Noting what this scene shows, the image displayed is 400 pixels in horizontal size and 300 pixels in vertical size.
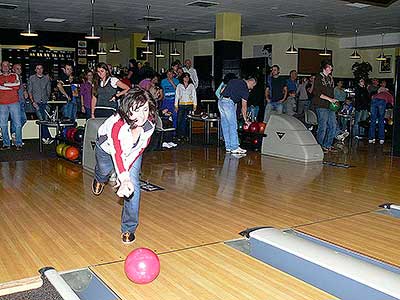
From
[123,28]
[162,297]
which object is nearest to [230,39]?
[123,28]

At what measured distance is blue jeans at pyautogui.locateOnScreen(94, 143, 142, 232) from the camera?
9.14 feet

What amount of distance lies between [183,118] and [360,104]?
10.5 ft

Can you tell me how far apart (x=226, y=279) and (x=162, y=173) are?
2861mm

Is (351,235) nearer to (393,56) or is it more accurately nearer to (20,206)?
(20,206)

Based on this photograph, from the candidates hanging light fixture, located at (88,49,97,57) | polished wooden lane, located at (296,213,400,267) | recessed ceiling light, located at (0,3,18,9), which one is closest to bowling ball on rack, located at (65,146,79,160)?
polished wooden lane, located at (296,213,400,267)

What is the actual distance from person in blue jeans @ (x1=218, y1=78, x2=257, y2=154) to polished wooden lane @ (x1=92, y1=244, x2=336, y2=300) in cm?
364

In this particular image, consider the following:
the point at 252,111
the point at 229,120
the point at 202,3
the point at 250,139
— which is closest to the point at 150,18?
the point at 202,3

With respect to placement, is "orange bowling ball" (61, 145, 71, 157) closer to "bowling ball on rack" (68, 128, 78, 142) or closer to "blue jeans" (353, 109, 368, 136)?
"bowling ball on rack" (68, 128, 78, 142)

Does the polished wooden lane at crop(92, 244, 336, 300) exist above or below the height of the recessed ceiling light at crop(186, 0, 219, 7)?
below

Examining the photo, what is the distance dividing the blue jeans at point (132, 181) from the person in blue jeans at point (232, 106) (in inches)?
134

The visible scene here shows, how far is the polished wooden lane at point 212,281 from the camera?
2.24 m

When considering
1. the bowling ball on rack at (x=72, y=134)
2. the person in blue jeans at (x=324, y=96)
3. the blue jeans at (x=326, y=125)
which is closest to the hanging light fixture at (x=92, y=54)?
the bowling ball on rack at (x=72, y=134)

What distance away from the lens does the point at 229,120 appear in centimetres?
636

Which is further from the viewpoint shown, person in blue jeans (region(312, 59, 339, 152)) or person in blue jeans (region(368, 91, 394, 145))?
person in blue jeans (region(368, 91, 394, 145))
